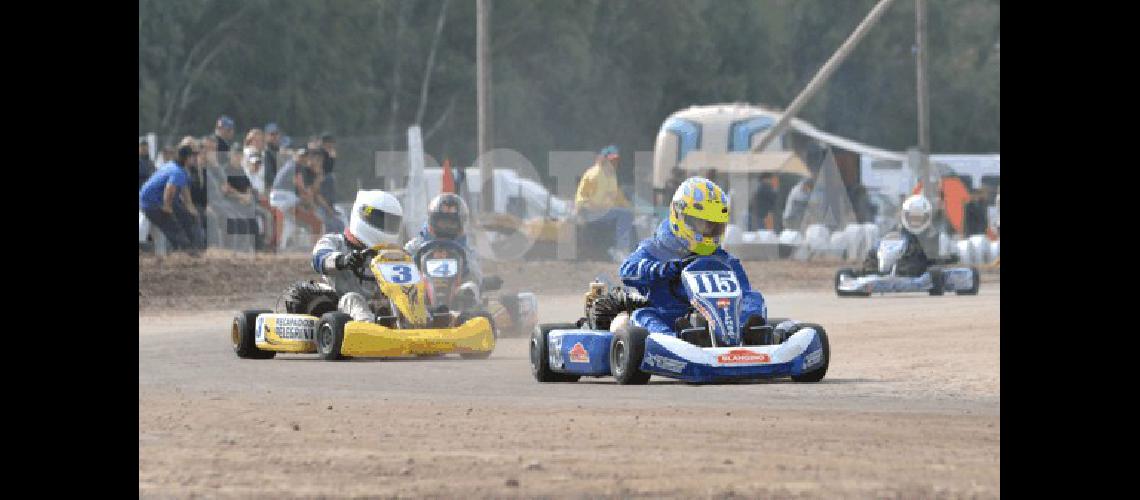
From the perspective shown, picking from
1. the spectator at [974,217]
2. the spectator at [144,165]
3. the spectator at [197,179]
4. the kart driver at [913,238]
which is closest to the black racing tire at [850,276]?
the kart driver at [913,238]

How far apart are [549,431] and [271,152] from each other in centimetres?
1625

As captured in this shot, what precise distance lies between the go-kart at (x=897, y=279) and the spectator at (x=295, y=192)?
6506 mm

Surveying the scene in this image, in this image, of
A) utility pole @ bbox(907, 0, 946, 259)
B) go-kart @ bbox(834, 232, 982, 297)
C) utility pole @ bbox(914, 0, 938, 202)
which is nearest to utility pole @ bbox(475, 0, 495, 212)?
go-kart @ bbox(834, 232, 982, 297)

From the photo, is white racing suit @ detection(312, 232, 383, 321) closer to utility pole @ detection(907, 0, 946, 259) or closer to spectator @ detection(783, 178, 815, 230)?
spectator @ detection(783, 178, 815, 230)

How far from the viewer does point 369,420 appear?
472 inches

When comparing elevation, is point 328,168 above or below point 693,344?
above

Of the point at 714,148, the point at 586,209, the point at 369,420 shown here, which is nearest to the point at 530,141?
the point at 714,148

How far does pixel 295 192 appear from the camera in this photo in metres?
26.5

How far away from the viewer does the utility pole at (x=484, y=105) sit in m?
31.9

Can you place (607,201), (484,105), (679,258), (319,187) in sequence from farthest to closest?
(484,105) → (607,201) → (319,187) → (679,258)

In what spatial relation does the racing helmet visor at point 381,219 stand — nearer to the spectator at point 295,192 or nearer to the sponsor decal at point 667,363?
the sponsor decal at point 667,363

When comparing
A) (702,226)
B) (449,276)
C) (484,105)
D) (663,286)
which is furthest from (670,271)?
(484,105)

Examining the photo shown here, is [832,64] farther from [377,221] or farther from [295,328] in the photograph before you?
[295,328]

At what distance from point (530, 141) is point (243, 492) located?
48.4m
